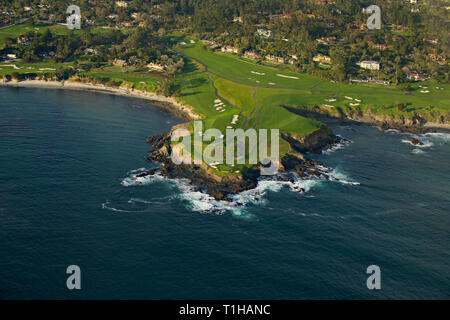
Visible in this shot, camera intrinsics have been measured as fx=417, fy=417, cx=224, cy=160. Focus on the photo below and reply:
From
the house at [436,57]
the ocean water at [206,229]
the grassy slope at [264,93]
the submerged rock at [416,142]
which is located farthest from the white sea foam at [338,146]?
the house at [436,57]

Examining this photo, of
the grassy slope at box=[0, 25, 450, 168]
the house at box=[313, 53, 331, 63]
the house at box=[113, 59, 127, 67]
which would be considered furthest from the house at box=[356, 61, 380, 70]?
the house at box=[113, 59, 127, 67]

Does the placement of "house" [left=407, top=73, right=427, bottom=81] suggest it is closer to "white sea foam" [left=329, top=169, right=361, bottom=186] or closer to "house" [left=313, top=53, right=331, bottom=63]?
"house" [left=313, top=53, right=331, bottom=63]

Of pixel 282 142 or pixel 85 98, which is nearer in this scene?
pixel 282 142

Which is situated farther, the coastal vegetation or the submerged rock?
the coastal vegetation

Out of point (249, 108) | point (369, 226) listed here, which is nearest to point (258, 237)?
point (369, 226)

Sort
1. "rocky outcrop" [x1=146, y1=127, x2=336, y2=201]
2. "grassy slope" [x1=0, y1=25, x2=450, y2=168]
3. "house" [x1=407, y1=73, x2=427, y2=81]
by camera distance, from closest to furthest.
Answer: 1. "rocky outcrop" [x1=146, y1=127, x2=336, y2=201]
2. "grassy slope" [x1=0, y1=25, x2=450, y2=168]
3. "house" [x1=407, y1=73, x2=427, y2=81]

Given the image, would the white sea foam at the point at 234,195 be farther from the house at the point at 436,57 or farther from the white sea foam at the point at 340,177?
the house at the point at 436,57
